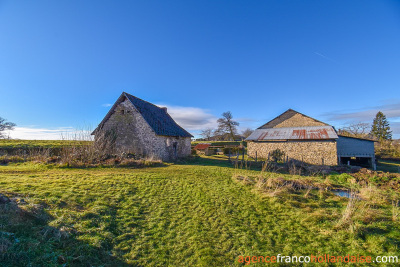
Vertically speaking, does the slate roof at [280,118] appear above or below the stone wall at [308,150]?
above

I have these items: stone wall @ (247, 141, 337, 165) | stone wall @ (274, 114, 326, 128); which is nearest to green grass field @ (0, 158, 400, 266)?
stone wall @ (247, 141, 337, 165)

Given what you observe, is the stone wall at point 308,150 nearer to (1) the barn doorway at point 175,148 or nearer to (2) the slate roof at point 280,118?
(2) the slate roof at point 280,118

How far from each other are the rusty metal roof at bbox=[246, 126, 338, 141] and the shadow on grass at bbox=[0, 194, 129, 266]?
73.4ft

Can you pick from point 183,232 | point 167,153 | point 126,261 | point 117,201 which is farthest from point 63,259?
point 167,153

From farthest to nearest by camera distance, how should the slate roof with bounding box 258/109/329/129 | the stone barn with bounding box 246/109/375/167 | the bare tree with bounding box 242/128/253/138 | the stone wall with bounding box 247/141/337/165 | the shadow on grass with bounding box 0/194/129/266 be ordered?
1. the bare tree with bounding box 242/128/253/138
2. the slate roof with bounding box 258/109/329/129
3. the stone barn with bounding box 246/109/375/167
4. the stone wall with bounding box 247/141/337/165
5. the shadow on grass with bounding box 0/194/129/266

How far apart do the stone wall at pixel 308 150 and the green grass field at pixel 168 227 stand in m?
15.3

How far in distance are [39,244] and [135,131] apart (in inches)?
593

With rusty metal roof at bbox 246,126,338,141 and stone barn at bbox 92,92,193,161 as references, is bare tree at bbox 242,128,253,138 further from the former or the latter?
stone barn at bbox 92,92,193,161

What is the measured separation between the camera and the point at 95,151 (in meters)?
14.0

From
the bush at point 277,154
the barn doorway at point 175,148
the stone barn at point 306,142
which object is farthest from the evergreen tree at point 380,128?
the barn doorway at point 175,148

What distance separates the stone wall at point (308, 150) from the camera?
19969mm

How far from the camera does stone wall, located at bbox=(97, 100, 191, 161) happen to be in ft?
57.3

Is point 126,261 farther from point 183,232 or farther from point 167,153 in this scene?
point 167,153

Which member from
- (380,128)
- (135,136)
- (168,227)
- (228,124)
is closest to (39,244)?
(168,227)
